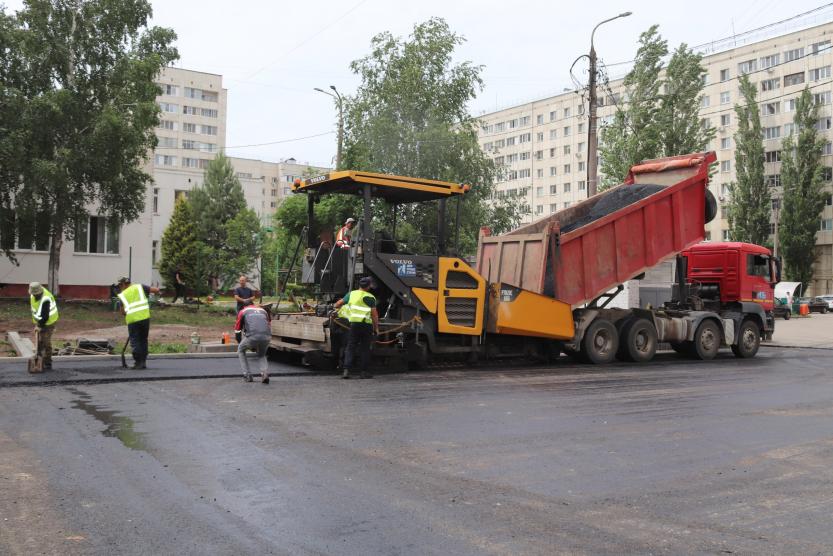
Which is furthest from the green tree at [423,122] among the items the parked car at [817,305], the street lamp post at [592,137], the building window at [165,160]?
the building window at [165,160]

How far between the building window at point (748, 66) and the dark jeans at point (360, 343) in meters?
60.7

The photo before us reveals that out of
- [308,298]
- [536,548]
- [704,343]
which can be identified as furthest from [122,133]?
[536,548]

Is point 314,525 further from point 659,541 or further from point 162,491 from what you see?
point 659,541

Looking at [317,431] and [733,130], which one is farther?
[733,130]

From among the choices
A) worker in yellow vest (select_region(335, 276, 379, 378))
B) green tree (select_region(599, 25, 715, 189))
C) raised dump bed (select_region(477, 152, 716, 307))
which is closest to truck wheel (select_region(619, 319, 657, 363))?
raised dump bed (select_region(477, 152, 716, 307))

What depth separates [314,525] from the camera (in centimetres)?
447

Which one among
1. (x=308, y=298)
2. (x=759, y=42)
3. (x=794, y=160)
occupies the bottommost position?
(x=308, y=298)

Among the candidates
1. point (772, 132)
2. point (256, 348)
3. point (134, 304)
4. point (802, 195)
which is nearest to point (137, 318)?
point (134, 304)

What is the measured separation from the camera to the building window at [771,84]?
2416 inches

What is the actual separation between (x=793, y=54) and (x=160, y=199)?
49.2 meters

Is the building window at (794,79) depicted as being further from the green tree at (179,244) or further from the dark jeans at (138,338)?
the dark jeans at (138,338)

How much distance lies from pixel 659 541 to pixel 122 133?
23.0 m

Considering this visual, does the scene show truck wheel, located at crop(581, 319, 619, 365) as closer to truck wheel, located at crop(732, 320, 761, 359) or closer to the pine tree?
truck wheel, located at crop(732, 320, 761, 359)

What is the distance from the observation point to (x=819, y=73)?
193ft
